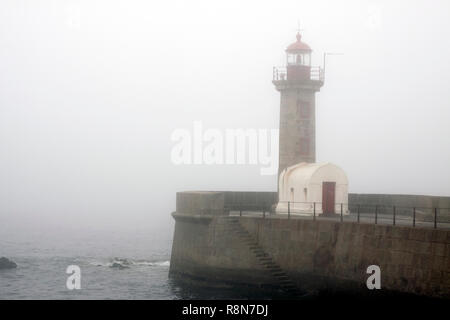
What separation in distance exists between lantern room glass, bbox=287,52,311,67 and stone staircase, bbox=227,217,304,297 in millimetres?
8325

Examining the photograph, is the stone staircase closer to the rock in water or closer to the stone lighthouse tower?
the stone lighthouse tower

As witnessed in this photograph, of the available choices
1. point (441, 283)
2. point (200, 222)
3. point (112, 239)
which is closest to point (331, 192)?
point (200, 222)

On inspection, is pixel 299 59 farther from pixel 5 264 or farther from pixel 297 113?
pixel 5 264

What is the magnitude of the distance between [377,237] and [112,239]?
166 ft

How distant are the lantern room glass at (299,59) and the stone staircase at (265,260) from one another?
27.3ft

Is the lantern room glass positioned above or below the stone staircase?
above

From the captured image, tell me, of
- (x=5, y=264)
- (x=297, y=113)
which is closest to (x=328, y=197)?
(x=297, y=113)

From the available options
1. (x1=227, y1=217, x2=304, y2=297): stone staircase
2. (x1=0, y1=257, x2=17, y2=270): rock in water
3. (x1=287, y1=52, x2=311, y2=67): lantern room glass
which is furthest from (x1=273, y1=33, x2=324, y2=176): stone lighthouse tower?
(x1=0, y1=257, x2=17, y2=270): rock in water

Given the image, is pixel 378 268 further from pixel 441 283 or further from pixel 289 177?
pixel 289 177

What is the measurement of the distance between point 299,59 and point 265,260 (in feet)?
33.6

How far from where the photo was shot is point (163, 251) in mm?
57594

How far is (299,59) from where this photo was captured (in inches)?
1384

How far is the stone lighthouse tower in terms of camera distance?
113 feet

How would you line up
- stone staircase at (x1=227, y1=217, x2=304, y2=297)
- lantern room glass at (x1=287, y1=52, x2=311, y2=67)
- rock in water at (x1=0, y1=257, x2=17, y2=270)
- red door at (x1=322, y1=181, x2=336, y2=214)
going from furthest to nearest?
1. rock in water at (x1=0, y1=257, x2=17, y2=270)
2. lantern room glass at (x1=287, y1=52, x2=311, y2=67)
3. red door at (x1=322, y1=181, x2=336, y2=214)
4. stone staircase at (x1=227, y1=217, x2=304, y2=297)
